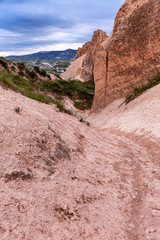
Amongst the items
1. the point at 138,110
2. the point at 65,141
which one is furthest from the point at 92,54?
the point at 65,141

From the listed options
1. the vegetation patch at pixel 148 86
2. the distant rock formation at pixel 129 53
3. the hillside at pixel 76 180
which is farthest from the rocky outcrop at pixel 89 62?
the hillside at pixel 76 180

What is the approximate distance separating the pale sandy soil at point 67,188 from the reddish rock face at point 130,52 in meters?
6.93

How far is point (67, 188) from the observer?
125 inches

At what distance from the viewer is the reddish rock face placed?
10.5 metres

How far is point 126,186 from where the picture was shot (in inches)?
159

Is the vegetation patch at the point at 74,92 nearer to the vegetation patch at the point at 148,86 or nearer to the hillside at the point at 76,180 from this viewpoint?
the vegetation patch at the point at 148,86

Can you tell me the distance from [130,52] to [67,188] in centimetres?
1053

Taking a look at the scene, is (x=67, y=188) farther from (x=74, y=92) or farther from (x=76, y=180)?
(x=74, y=92)

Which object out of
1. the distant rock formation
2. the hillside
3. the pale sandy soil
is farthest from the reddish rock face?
the pale sandy soil

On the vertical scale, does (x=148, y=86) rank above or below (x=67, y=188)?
above

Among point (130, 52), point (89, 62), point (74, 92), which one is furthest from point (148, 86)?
point (89, 62)

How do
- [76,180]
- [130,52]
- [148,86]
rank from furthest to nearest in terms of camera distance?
[130,52] → [148,86] → [76,180]

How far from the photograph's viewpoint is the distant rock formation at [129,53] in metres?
10.5

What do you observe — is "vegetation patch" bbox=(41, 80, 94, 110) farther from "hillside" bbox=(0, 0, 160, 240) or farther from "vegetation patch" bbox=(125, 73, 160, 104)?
"hillside" bbox=(0, 0, 160, 240)
